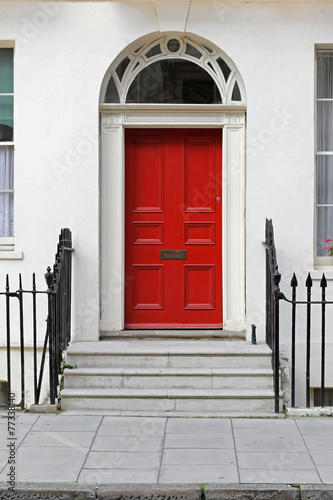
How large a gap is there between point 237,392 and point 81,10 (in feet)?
15.9

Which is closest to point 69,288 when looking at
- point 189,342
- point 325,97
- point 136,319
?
point 136,319

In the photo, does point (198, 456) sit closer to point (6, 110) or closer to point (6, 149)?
point (6, 149)

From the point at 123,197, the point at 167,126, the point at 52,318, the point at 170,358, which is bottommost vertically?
the point at 170,358

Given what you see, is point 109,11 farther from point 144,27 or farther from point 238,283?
point 238,283

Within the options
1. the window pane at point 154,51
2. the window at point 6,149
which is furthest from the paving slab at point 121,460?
the window pane at point 154,51

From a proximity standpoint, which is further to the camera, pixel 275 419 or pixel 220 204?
pixel 220 204

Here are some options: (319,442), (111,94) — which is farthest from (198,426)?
(111,94)

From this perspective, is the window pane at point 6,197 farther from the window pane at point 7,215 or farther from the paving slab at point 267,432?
the paving slab at point 267,432

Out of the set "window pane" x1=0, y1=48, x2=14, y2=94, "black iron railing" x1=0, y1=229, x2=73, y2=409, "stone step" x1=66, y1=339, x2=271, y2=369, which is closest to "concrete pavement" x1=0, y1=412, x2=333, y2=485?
"black iron railing" x1=0, y1=229, x2=73, y2=409

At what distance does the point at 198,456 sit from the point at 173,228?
11.5ft

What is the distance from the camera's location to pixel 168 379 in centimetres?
747

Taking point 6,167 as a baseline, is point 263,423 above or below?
below

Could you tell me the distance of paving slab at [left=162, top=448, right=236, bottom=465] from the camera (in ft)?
18.9

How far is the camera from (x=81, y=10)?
8367 mm
